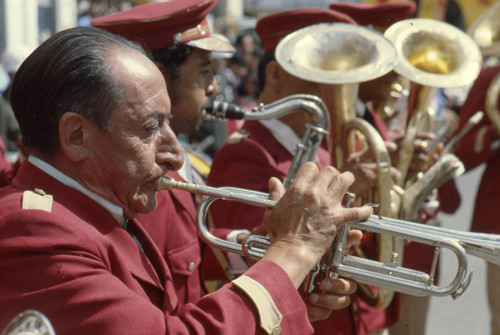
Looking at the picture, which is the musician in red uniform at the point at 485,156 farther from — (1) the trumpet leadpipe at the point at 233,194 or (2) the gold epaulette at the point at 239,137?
(1) the trumpet leadpipe at the point at 233,194

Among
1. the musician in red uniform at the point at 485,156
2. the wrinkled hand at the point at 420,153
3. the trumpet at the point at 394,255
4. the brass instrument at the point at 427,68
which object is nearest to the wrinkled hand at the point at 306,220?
the trumpet at the point at 394,255

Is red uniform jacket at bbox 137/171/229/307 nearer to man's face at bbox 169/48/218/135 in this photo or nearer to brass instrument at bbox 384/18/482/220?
man's face at bbox 169/48/218/135

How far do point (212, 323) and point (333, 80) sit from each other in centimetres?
154

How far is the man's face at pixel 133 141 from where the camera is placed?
69.6 inches

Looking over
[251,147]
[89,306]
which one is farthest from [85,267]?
[251,147]

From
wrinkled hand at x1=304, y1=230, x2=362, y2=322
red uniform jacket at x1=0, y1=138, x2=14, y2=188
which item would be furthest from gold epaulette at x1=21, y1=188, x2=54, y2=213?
red uniform jacket at x1=0, y1=138, x2=14, y2=188

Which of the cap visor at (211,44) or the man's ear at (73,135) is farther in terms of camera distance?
the cap visor at (211,44)

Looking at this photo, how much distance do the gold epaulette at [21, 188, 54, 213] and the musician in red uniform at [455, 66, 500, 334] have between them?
10.6 feet

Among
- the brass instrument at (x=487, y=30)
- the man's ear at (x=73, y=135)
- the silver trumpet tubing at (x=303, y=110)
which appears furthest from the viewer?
the brass instrument at (x=487, y=30)

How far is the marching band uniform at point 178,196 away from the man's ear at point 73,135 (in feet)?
1.83

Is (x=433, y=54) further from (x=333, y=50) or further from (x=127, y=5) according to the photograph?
(x=127, y=5)

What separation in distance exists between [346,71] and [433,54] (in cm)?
78

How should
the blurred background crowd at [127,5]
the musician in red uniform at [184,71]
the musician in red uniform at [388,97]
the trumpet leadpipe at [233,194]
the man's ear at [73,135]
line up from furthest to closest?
the blurred background crowd at [127,5] → the musician in red uniform at [388,97] → the musician in red uniform at [184,71] → the trumpet leadpipe at [233,194] → the man's ear at [73,135]

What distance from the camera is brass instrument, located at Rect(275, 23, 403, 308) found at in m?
2.89
